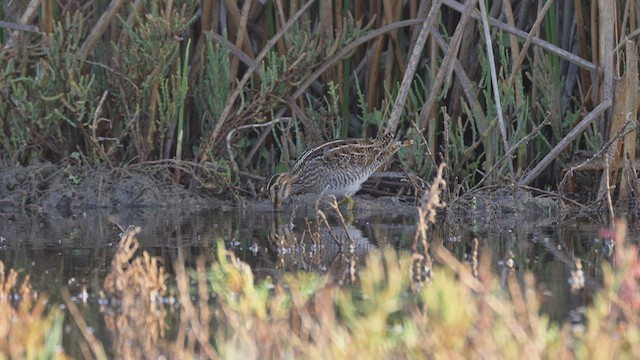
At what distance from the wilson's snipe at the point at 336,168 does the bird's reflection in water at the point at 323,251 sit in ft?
3.97

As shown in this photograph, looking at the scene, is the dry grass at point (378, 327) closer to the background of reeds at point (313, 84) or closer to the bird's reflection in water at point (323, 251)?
the bird's reflection in water at point (323, 251)

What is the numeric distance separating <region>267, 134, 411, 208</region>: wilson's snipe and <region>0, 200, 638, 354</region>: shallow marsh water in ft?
0.71

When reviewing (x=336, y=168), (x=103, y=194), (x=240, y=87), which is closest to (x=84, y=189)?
(x=103, y=194)

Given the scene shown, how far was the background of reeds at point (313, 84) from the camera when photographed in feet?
28.3

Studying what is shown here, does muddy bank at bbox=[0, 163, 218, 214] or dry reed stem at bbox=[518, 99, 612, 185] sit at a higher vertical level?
dry reed stem at bbox=[518, 99, 612, 185]

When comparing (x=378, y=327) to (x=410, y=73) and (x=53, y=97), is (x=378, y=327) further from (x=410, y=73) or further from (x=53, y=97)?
(x=53, y=97)

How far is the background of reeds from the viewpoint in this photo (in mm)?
8641

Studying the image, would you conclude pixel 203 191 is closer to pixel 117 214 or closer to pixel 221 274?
pixel 117 214

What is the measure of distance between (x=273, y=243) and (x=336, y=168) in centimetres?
203

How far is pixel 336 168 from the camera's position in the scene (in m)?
8.97

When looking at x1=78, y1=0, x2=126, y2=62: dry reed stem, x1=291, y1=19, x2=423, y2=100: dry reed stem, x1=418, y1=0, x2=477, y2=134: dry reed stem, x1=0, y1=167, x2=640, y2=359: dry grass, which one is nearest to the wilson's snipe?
x1=418, y1=0, x2=477, y2=134: dry reed stem

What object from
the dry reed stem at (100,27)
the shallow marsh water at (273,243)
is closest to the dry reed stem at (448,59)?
the shallow marsh water at (273,243)

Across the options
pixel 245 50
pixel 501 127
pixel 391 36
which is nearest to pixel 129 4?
pixel 245 50

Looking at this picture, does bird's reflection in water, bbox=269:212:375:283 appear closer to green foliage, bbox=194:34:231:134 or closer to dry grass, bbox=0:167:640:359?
dry grass, bbox=0:167:640:359
